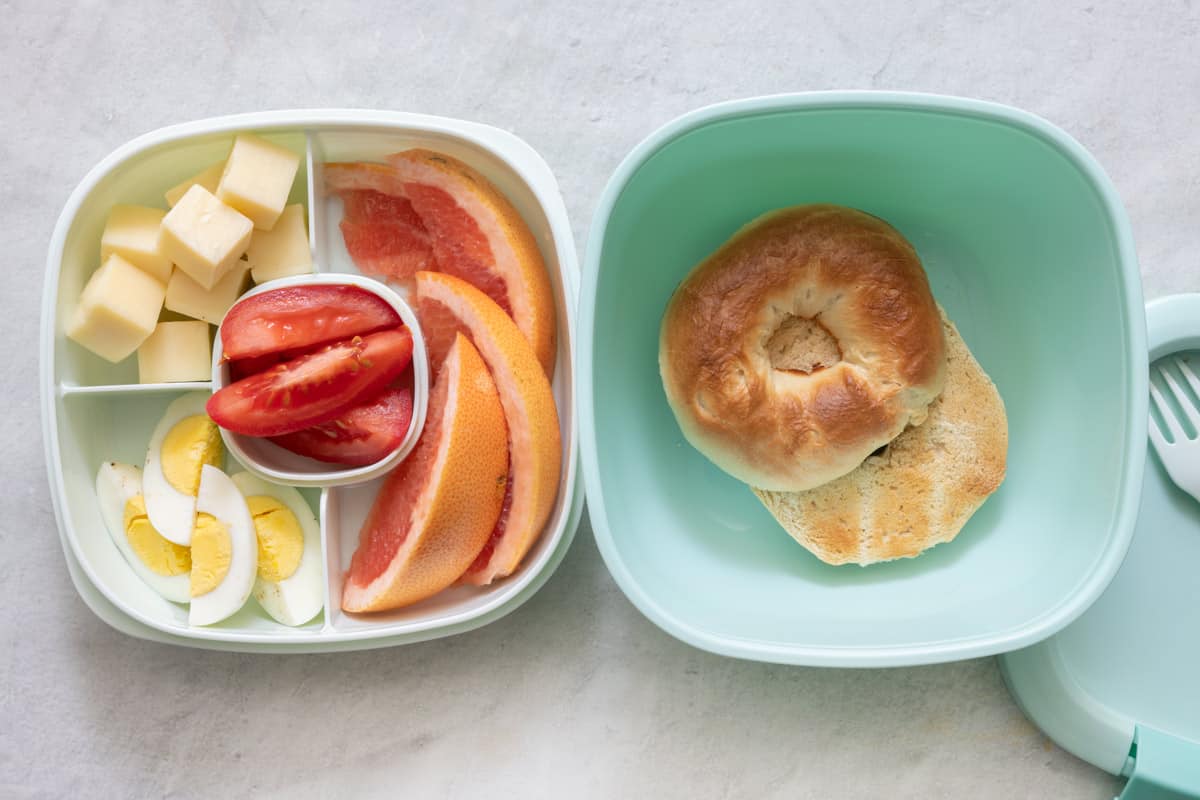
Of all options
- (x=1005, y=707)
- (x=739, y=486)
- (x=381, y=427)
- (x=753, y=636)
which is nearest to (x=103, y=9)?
(x=381, y=427)

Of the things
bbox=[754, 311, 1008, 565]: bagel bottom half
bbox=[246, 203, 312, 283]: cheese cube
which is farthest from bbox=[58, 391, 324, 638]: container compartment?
bbox=[754, 311, 1008, 565]: bagel bottom half

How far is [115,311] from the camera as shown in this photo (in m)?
1.12

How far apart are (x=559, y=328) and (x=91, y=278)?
586 mm

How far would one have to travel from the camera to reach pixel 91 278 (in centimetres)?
116

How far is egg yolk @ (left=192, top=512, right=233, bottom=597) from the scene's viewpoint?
3.73 feet

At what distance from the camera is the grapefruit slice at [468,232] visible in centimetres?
114

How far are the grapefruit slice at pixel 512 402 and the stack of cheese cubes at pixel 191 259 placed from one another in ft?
0.61

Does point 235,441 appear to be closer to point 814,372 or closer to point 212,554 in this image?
point 212,554

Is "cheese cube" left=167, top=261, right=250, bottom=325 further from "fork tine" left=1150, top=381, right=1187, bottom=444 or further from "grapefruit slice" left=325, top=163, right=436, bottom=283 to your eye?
Result: "fork tine" left=1150, top=381, right=1187, bottom=444

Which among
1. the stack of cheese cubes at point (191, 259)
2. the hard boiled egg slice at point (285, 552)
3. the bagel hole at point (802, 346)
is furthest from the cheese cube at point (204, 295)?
the bagel hole at point (802, 346)

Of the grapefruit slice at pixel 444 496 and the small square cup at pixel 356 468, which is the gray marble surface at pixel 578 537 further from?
the small square cup at pixel 356 468

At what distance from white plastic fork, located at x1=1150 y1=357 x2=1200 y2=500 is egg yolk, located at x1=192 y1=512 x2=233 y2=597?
3.80 ft

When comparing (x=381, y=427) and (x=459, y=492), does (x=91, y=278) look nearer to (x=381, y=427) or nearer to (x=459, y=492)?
(x=381, y=427)

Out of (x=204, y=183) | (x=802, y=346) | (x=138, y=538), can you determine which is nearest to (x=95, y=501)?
(x=138, y=538)
